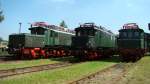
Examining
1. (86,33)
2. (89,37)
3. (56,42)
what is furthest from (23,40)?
(89,37)

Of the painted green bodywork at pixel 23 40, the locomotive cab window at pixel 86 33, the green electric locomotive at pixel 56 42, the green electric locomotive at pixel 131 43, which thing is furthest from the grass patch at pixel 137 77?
the green electric locomotive at pixel 56 42

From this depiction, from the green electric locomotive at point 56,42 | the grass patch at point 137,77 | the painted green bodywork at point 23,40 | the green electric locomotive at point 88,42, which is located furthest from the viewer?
the green electric locomotive at point 56,42

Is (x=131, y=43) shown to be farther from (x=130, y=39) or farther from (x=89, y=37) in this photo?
(x=89, y=37)

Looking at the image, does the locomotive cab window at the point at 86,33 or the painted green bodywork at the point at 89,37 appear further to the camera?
the locomotive cab window at the point at 86,33

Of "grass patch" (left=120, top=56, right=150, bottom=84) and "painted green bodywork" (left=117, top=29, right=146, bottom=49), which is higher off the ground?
"painted green bodywork" (left=117, top=29, right=146, bottom=49)

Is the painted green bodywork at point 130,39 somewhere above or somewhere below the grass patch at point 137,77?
above

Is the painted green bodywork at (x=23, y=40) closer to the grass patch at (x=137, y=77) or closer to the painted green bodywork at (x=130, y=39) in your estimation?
the painted green bodywork at (x=130, y=39)

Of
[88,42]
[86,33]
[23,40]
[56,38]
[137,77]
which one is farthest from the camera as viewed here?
[56,38]

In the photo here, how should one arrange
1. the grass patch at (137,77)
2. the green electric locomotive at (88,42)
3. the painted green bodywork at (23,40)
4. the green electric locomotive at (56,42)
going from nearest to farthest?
the grass patch at (137,77)
the green electric locomotive at (88,42)
the painted green bodywork at (23,40)
the green electric locomotive at (56,42)

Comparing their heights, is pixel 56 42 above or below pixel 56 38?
below

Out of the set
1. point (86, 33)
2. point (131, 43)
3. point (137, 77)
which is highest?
point (86, 33)

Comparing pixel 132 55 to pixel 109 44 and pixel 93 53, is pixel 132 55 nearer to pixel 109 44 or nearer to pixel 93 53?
pixel 93 53

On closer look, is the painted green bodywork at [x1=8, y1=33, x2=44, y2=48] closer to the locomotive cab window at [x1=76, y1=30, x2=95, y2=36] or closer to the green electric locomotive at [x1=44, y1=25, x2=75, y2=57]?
the green electric locomotive at [x1=44, y1=25, x2=75, y2=57]

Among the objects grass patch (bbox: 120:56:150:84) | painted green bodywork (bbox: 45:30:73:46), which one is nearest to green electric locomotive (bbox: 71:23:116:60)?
painted green bodywork (bbox: 45:30:73:46)
